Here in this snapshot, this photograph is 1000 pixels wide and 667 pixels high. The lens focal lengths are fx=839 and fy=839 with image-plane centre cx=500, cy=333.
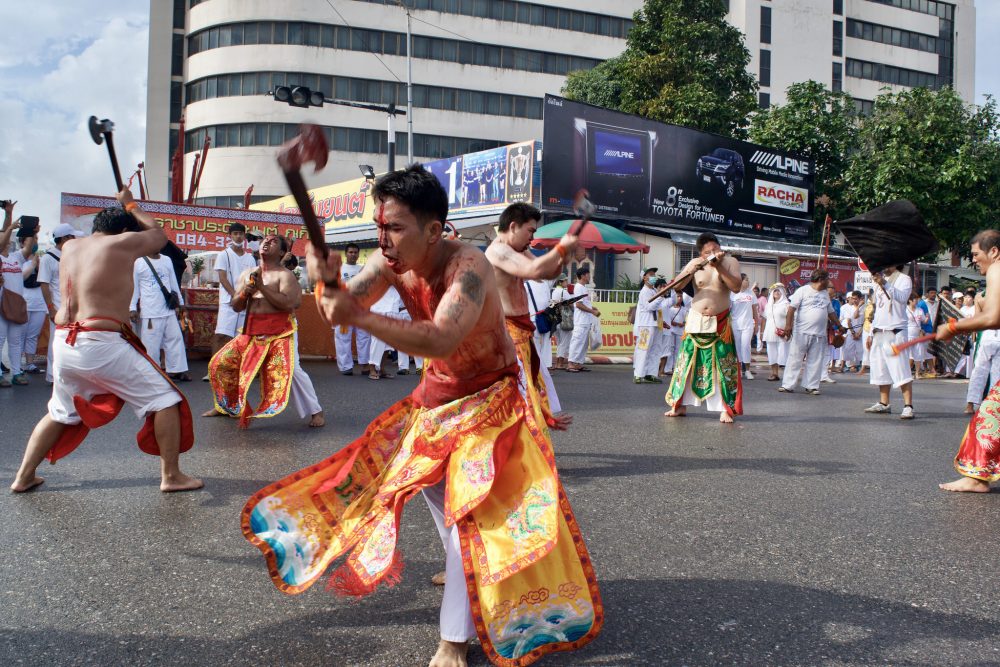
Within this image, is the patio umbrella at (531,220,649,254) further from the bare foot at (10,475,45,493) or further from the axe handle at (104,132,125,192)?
the axe handle at (104,132,125,192)

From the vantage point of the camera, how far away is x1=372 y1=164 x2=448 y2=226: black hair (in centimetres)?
257

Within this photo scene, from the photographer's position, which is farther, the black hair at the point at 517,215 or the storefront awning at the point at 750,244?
the storefront awning at the point at 750,244

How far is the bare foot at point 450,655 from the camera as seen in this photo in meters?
2.62

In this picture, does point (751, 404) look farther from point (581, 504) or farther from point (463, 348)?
point (463, 348)

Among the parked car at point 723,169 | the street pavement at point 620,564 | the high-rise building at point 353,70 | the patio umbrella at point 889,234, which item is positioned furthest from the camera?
the high-rise building at point 353,70

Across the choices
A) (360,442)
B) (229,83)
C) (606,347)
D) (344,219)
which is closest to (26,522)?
(360,442)

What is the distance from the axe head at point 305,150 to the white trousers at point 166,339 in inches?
342

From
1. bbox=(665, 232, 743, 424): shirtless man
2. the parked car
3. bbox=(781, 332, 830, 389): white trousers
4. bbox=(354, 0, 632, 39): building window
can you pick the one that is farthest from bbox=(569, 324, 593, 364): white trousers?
bbox=(354, 0, 632, 39): building window

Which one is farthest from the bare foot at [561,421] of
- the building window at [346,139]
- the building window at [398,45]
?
the building window at [398,45]

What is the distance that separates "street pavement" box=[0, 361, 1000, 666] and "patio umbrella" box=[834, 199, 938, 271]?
5.58 ft

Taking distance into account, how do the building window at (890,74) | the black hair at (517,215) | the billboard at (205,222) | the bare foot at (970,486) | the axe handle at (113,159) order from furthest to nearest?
the building window at (890,74) → the billboard at (205,222) → the bare foot at (970,486) → the black hair at (517,215) → the axe handle at (113,159)

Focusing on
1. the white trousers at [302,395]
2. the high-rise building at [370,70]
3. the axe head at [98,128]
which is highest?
the high-rise building at [370,70]

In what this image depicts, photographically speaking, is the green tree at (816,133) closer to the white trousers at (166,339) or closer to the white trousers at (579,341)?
the white trousers at (579,341)

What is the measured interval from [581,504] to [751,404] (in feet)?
21.1
